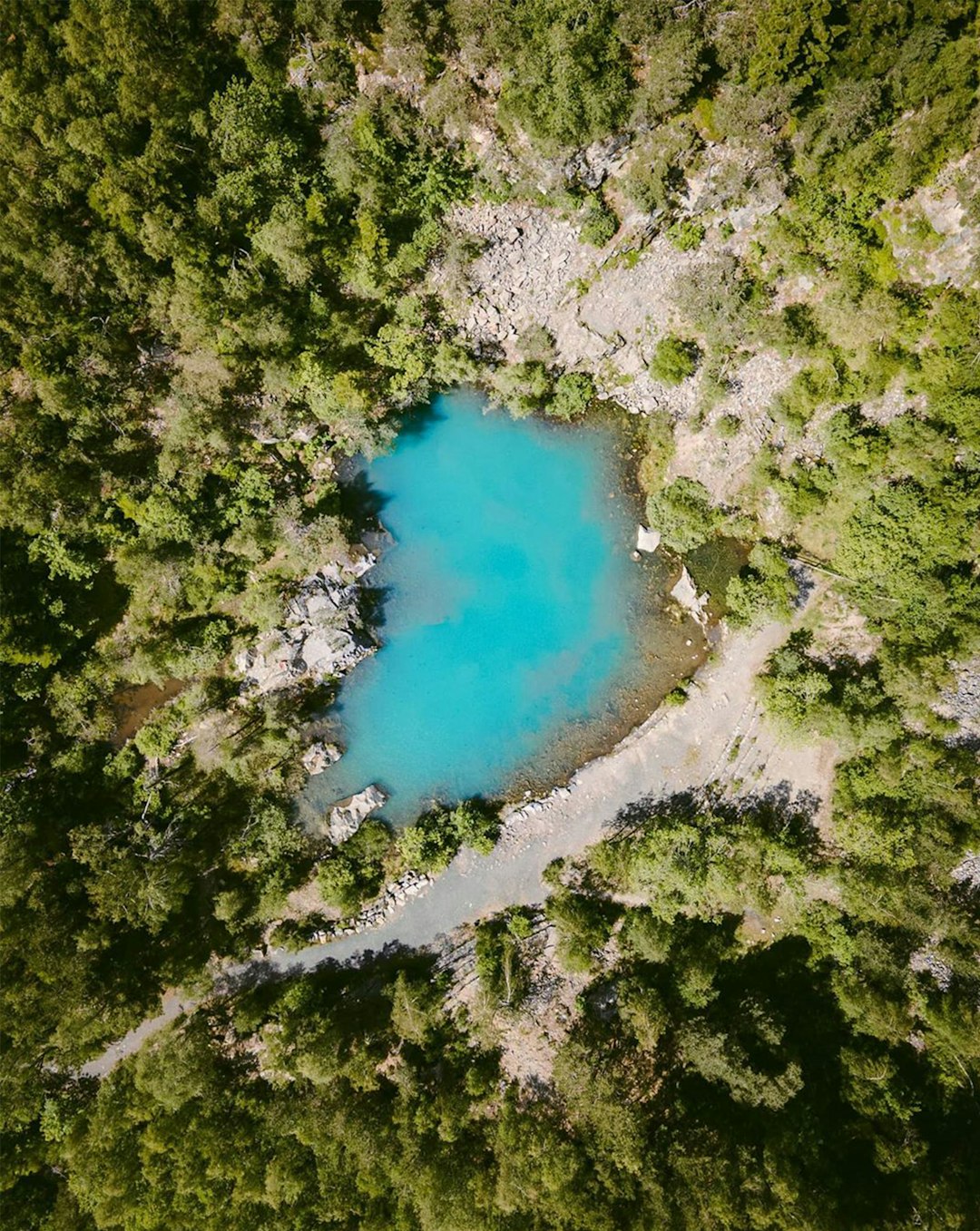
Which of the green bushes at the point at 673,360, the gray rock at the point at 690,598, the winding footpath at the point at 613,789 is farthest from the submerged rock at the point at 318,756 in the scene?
the green bushes at the point at 673,360

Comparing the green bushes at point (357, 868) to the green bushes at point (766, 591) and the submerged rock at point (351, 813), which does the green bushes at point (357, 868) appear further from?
the green bushes at point (766, 591)

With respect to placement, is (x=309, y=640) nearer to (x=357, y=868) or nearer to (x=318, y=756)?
(x=318, y=756)

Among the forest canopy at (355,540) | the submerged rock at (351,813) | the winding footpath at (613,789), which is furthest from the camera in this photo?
the submerged rock at (351,813)

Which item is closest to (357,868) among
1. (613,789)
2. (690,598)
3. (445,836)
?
(445,836)

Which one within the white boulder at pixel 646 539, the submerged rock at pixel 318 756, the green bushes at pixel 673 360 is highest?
the green bushes at pixel 673 360

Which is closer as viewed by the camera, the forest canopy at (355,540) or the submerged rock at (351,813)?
the forest canopy at (355,540)

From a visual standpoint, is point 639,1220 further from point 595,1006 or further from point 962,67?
point 962,67
